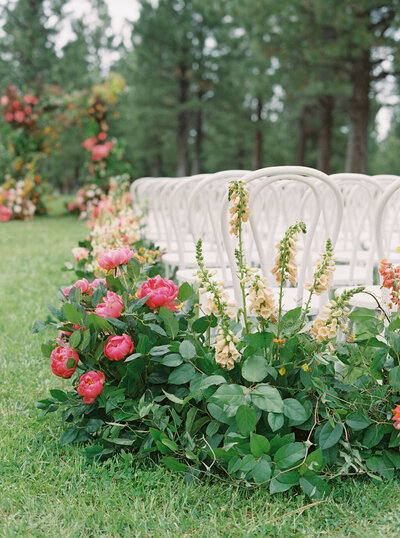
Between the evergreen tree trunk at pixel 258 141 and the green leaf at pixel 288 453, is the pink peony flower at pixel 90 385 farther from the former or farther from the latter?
the evergreen tree trunk at pixel 258 141

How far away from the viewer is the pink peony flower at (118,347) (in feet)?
5.61

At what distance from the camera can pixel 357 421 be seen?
1.62m

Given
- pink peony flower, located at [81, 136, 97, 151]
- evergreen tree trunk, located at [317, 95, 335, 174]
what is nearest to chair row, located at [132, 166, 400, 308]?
pink peony flower, located at [81, 136, 97, 151]

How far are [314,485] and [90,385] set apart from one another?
2.52 ft

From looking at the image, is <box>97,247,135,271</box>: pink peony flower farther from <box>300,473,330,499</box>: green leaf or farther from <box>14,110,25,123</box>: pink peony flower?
<box>14,110,25,123</box>: pink peony flower

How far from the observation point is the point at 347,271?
290 cm

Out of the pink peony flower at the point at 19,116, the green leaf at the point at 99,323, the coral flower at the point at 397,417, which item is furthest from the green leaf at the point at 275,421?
the pink peony flower at the point at 19,116

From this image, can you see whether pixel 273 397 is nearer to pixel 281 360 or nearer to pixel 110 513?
pixel 281 360

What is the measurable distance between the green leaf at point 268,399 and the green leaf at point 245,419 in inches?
1.3

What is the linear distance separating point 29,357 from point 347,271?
177cm

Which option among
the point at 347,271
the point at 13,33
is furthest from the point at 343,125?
the point at 347,271

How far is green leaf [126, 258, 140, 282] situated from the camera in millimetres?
1890

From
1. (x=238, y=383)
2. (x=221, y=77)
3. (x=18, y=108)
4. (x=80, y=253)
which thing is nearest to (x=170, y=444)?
(x=238, y=383)

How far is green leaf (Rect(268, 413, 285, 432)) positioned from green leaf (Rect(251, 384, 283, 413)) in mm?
36
